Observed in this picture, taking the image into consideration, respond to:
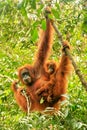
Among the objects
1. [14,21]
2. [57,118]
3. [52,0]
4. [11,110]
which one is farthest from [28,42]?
[52,0]

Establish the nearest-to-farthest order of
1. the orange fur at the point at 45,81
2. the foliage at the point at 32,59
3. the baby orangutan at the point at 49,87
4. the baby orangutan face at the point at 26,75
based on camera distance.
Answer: the foliage at the point at 32,59, the orange fur at the point at 45,81, the baby orangutan at the point at 49,87, the baby orangutan face at the point at 26,75

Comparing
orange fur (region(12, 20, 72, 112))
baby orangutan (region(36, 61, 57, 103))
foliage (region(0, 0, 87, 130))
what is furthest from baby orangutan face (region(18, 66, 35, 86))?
baby orangutan (region(36, 61, 57, 103))

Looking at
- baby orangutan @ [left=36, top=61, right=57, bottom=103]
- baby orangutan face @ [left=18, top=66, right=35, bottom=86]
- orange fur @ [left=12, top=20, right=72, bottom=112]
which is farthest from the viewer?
baby orangutan face @ [left=18, top=66, right=35, bottom=86]

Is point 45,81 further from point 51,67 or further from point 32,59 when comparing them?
point 32,59

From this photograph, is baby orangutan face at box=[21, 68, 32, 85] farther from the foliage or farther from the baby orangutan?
the baby orangutan

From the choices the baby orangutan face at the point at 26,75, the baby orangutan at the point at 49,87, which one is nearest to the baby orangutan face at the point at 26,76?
the baby orangutan face at the point at 26,75

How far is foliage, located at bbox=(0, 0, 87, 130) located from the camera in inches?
111

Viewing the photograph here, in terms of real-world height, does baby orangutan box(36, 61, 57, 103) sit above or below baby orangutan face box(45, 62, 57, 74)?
below

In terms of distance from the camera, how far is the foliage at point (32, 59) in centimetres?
281

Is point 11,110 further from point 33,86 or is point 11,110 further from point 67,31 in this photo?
point 67,31

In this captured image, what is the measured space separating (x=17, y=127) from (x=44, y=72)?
5.34 ft

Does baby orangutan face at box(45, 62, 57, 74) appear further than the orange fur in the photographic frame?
Yes

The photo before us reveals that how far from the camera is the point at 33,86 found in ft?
16.2

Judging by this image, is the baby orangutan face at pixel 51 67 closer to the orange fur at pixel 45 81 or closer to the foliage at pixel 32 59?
the orange fur at pixel 45 81
